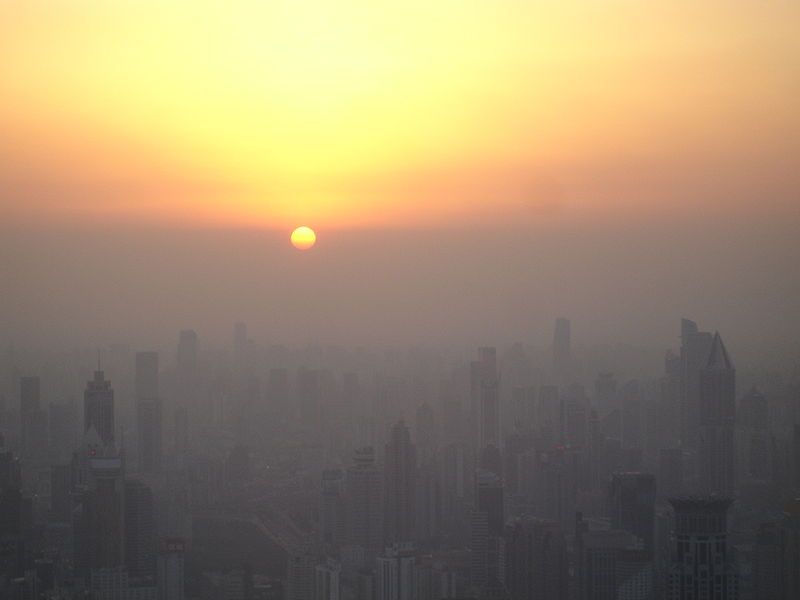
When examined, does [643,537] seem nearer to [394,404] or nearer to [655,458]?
[655,458]

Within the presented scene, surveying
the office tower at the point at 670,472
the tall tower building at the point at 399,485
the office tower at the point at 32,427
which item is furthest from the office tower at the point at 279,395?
the office tower at the point at 670,472

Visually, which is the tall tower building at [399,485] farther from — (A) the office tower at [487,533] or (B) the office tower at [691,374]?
(B) the office tower at [691,374]

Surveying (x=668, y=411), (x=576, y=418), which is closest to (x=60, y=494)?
(x=576, y=418)

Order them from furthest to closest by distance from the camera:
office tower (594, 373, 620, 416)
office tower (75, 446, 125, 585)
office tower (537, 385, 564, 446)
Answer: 1. office tower (537, 385, 564, 446)
2. office tower (594, 373, 620, 416)
3. office tower (75, 446, 125, 585)

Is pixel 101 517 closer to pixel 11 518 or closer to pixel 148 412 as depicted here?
pixel 11 518

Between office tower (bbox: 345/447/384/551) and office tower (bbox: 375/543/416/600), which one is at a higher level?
office tower (bbox: 345/447/384/551)

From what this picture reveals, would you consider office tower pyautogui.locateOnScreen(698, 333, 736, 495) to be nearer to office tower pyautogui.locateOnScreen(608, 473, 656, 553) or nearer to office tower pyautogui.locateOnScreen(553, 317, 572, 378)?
office tower pyautogui.locateOnScreen(608, 473, 656, 553)

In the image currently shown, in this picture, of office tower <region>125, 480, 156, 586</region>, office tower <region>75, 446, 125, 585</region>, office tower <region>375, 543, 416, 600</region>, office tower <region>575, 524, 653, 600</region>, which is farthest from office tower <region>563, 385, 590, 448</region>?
office tower <region>75, 446, 125, 585</region>
